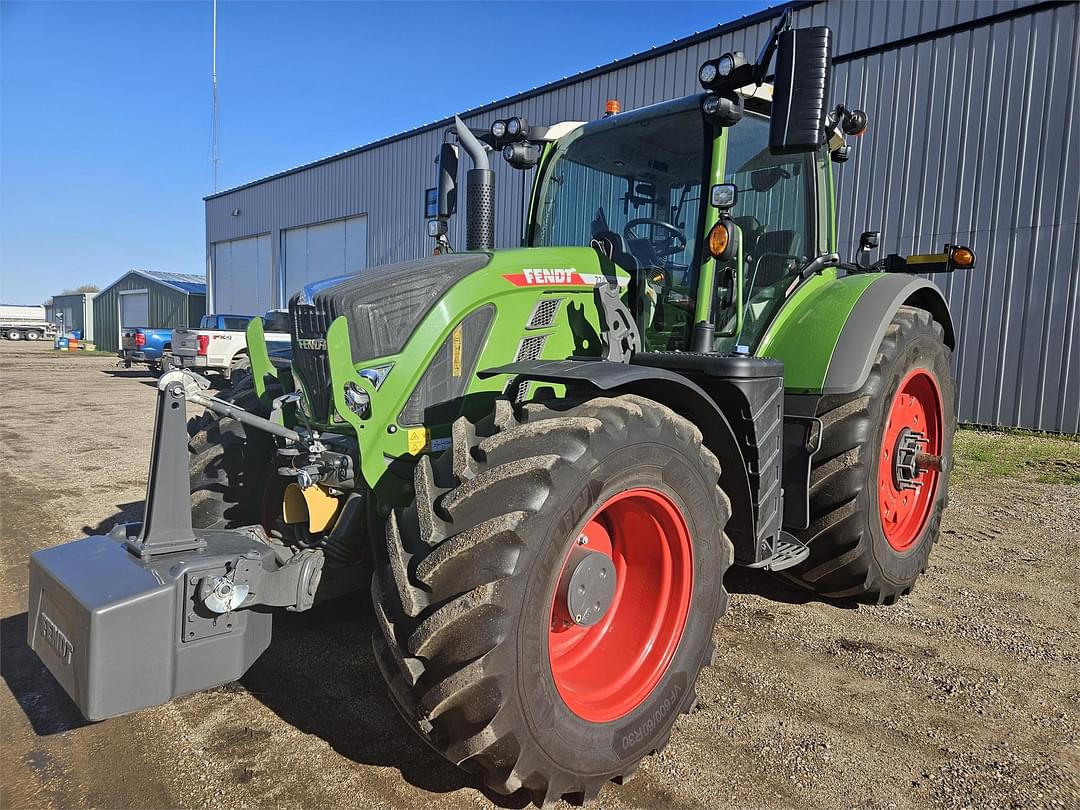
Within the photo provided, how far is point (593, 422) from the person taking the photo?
2.38 metres

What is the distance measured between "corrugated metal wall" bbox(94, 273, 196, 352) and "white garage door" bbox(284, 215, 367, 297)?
12698 millimetres

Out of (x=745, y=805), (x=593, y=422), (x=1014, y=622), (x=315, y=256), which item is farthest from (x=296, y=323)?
(x=315, y=256)

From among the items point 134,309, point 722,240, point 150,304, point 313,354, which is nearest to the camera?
point 313,354

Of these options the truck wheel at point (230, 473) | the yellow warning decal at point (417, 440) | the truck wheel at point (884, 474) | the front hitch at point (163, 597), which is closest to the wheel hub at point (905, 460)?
the truck wheel at point (884, 474)

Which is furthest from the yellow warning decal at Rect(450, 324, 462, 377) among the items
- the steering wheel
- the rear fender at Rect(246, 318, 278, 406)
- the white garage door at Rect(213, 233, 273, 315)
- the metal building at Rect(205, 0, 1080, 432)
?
the white garage door at Rect(213, 233, 273, 315)

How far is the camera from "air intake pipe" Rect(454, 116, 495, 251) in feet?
12.1

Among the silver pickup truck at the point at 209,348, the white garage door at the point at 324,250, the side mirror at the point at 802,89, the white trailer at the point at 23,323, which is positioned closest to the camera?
the side mirror at the point at 802,89

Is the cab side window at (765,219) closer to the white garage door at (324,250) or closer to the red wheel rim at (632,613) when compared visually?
the red wheel rim at (632,613)

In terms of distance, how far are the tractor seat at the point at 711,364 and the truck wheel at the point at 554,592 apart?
44cm

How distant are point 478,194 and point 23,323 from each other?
66.0m

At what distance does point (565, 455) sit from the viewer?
2281 millimetres

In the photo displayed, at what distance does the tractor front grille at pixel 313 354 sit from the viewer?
2.94m

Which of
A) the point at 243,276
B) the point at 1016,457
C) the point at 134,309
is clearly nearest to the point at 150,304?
the point at 134,309

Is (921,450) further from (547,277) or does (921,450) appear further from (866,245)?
(547,277)
